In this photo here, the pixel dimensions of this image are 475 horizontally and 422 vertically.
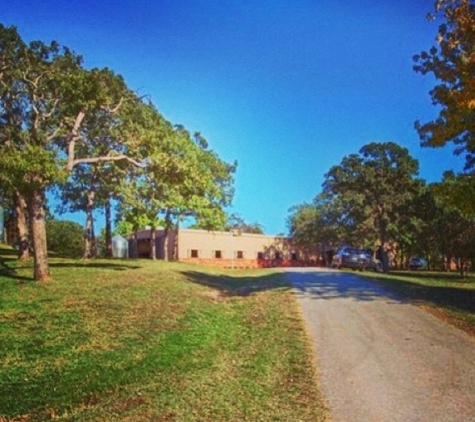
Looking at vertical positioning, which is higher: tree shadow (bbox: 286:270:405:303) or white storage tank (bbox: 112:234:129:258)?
white storage tank (bbox: 112:234:129:258)

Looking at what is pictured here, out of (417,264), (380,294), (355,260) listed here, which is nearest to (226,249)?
(355,260)

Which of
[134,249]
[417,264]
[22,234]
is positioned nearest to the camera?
[22,234]

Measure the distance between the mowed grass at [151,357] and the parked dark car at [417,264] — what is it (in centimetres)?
5585

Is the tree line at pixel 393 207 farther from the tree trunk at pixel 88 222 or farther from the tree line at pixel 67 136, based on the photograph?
the tree trunk at pixel 88 222

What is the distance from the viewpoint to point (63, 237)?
48219mm

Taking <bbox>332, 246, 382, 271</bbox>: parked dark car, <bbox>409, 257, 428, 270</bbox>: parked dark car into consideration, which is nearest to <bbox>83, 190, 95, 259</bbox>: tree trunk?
<bbox>332, 246, 382, 271</bbox>: parked dark car

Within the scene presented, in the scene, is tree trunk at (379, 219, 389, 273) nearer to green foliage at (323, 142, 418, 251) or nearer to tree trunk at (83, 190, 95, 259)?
green foliage at (323, 142, 418, 251)

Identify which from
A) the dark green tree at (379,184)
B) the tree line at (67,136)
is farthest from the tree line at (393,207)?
the tree line at (67,136)

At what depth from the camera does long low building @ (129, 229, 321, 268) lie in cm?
4881

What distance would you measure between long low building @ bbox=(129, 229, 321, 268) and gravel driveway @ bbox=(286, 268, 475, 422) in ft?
116

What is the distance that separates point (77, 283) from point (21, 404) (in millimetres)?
10495

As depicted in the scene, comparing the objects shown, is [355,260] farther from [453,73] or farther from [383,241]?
[453,73]

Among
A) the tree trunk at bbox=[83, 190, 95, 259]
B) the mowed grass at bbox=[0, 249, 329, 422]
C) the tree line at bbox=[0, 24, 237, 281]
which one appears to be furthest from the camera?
the tree trunk at bbox=[83, 190, 95, 259]

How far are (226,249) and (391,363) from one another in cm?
4484
